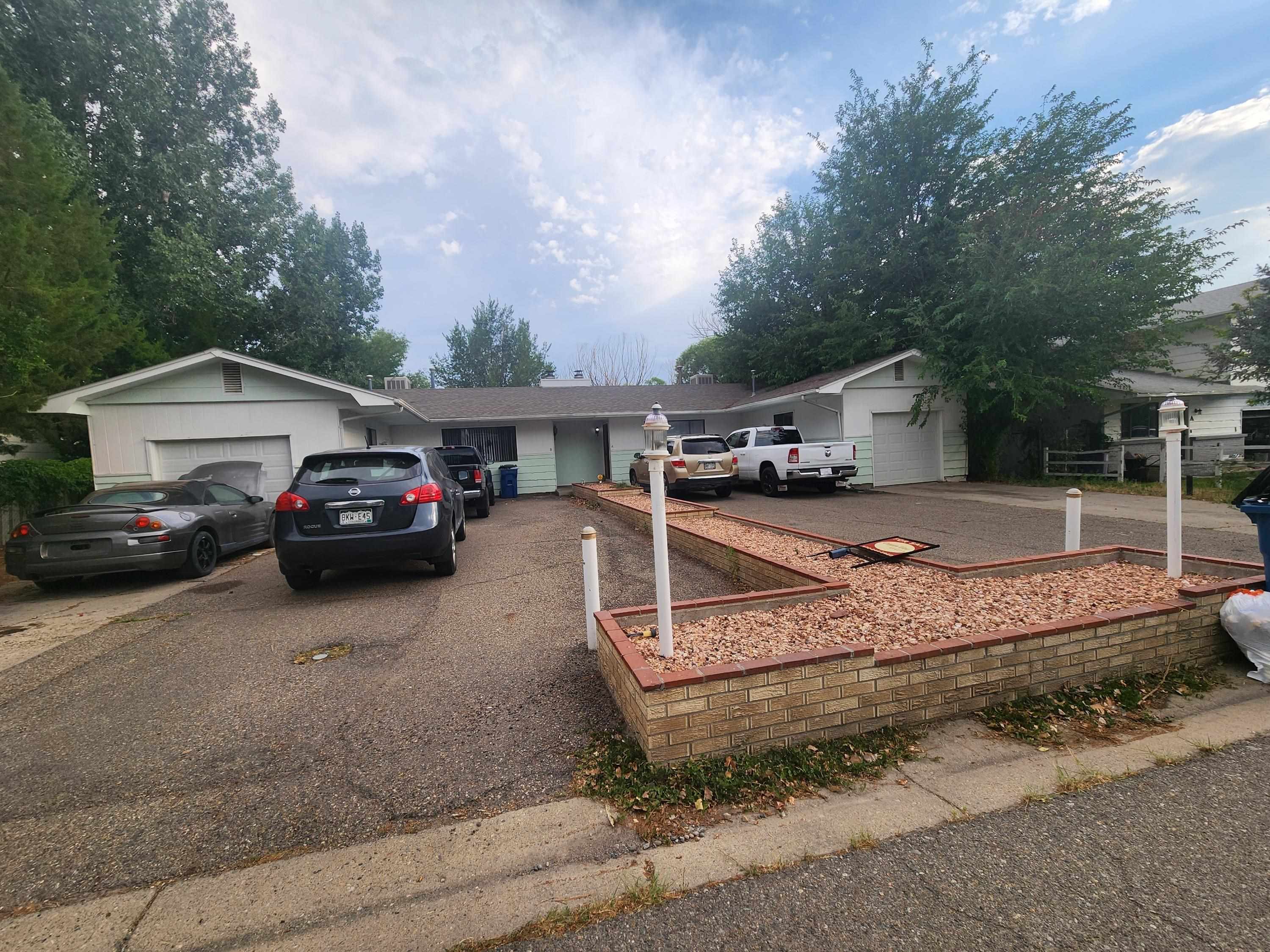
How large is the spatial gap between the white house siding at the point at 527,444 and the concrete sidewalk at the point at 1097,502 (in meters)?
10.1

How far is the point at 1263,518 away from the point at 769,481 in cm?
995

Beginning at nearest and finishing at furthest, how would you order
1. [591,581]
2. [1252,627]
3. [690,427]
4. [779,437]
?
[1252,627] → [591,581] → [779,437] → [690,427]

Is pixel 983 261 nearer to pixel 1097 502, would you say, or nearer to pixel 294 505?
pixel 1097 502

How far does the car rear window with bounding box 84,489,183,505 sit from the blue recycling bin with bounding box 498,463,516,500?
980cm

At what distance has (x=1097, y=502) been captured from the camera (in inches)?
422

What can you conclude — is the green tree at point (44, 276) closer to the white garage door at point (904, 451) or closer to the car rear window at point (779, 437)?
the car rear window at point (779, 437)

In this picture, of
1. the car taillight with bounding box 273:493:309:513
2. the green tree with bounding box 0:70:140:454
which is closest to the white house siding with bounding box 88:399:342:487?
the green tree with bounding box 0:70:140:454

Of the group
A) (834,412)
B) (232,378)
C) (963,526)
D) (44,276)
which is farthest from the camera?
(834,412)

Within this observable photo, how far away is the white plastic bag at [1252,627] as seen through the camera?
11.0ft

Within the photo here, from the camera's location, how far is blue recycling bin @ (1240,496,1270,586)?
141 inches

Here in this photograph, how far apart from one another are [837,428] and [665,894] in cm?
1474

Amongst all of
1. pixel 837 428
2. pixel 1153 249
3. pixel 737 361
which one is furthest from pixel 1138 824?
pixel 737 361

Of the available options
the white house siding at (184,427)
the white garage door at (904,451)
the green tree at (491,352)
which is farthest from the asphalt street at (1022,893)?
the green tree at (491,352)

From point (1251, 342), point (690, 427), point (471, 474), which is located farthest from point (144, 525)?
point (1251, 342)
